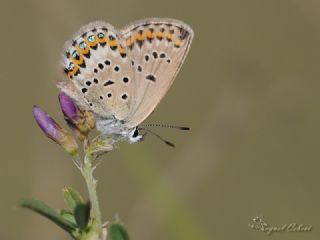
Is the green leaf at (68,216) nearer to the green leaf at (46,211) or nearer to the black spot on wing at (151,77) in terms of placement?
the green leaf at (46,211)

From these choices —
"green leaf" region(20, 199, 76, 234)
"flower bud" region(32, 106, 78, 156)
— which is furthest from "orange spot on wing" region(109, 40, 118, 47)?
"green leaf" region(20, 199, 76, 234)

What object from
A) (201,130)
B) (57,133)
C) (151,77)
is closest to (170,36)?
(151,77)

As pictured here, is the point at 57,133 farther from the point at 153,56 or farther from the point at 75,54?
the point at 153,56

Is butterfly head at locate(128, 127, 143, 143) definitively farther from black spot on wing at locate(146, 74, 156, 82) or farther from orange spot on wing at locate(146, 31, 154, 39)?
orange spot on wing at locate(146, 31, 154, 39)

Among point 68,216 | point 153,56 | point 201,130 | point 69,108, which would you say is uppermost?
point 153,56

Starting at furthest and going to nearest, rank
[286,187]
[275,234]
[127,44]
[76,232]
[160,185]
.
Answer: [286,187], [160,185], [127,44], [275,234], [76,232]

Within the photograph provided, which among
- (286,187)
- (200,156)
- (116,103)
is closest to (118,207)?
(286,187)

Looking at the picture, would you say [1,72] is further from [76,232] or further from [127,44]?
[76,232]
